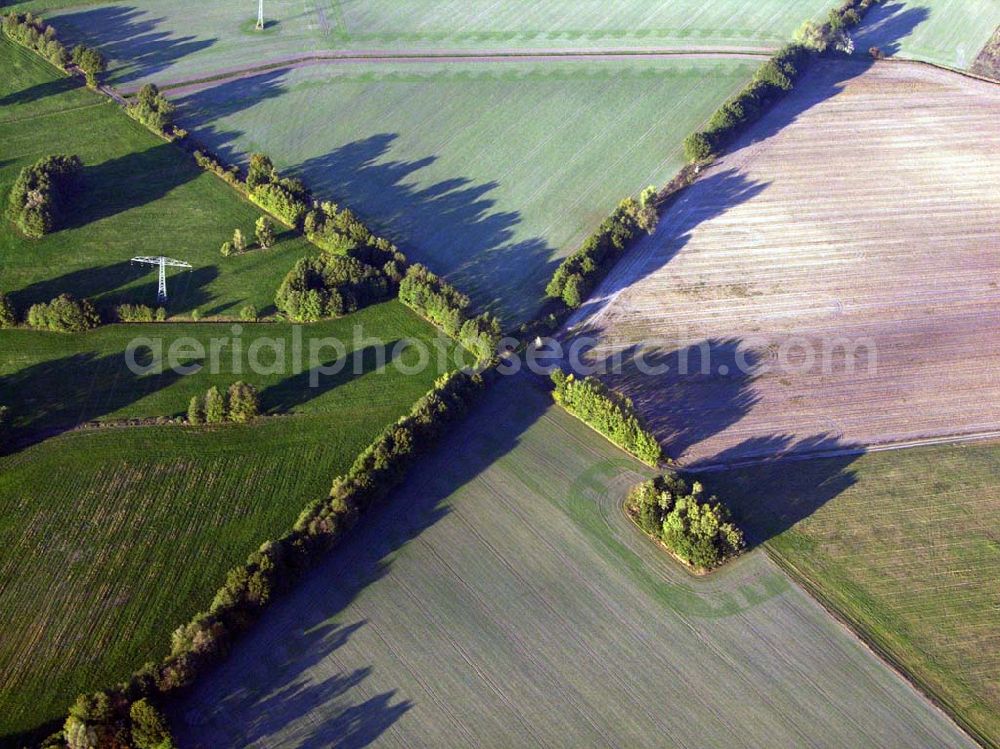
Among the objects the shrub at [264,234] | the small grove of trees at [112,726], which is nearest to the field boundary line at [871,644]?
the small grove of trees at [112,726]

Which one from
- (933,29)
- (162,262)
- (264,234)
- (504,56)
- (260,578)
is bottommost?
(260,578)

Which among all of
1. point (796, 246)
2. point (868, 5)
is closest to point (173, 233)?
point (796, 246)

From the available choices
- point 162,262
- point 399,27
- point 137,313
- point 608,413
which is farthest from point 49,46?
point 608,413

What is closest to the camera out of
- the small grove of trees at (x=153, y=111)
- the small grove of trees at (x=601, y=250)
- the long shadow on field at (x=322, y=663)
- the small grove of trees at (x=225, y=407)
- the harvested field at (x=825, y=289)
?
the long shadow on field at (x=322, y=663)

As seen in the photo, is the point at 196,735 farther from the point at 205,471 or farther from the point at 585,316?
the point at 585,316

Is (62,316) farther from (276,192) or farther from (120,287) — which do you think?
(276,192)

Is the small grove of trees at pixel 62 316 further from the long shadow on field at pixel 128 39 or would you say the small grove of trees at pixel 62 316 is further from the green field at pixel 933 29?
the green field at pixel 933 29
